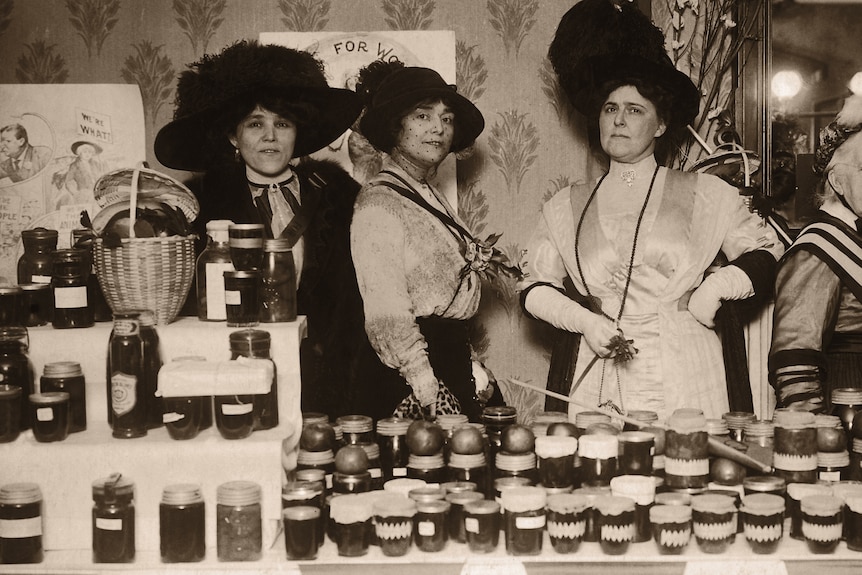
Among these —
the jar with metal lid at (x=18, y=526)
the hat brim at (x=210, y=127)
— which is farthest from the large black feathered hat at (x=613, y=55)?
the jar with metal lid at (x=18, y=526)

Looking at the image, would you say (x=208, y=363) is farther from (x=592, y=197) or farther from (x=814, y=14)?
(x=814, y=14)

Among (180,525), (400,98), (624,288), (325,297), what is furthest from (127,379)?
(624,288)

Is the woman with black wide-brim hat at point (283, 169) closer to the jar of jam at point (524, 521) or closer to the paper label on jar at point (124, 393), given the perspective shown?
the paper label on jar at point (124, 393)

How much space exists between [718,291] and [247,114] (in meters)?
1.57

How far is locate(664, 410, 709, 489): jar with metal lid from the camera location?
214 cm

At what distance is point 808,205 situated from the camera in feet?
11.9

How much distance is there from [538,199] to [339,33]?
0.99m

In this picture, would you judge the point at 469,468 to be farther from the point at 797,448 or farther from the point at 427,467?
the point at 797,448

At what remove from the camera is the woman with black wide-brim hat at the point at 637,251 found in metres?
3.10

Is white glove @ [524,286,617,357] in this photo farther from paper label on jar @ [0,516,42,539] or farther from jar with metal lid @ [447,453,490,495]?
paper label on jar @ [0,516,42,539]

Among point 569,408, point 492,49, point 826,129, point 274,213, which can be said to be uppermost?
point 492,49

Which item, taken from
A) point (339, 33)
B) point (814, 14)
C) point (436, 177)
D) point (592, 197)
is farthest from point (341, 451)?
point (814, 14)

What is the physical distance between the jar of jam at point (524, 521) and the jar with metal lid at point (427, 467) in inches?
9.6

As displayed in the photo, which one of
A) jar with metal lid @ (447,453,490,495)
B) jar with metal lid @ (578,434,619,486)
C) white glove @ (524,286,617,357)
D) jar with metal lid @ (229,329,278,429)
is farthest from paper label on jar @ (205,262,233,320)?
white glove @ (524,286,617,357)
